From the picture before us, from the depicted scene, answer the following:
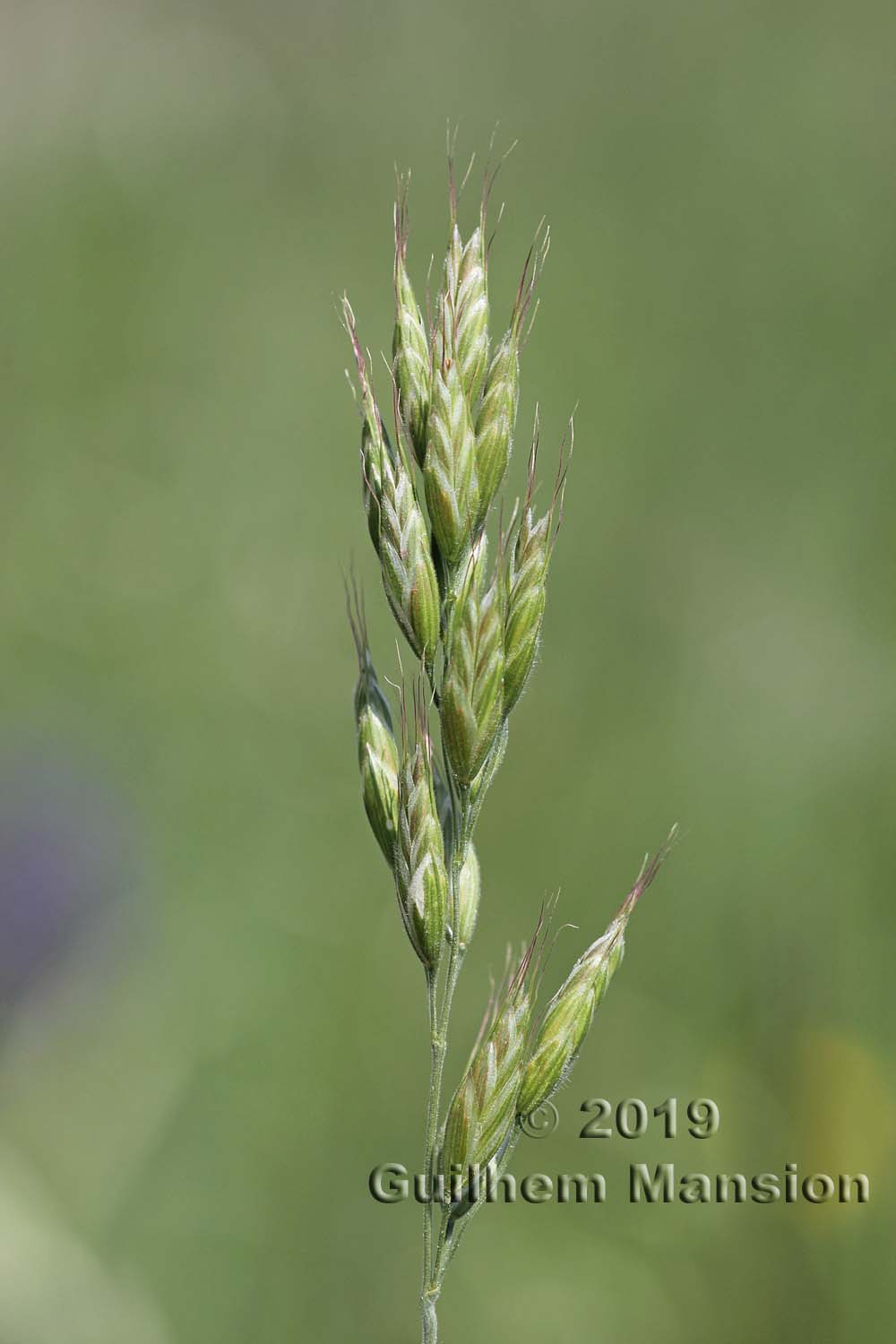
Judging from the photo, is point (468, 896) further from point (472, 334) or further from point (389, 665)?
point (389, 665)

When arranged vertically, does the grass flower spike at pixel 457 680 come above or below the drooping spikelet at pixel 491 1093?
above

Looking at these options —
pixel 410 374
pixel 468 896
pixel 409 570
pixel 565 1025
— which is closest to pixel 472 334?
pixel 410 374

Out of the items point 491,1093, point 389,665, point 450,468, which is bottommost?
point 491,1093

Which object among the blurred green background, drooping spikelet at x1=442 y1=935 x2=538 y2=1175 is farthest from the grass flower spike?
the blurred green background

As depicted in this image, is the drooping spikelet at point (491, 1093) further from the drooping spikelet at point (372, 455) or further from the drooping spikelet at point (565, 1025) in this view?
the drooping spikelet at point (372, 455)

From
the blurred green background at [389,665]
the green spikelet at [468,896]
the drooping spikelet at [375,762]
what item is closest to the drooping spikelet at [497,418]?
the drooping spikelet at [375,762]

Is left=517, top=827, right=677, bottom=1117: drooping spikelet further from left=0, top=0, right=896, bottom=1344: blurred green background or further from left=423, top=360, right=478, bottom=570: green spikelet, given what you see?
left=0, top=0, right=896, bottom=1344: blurred green background
